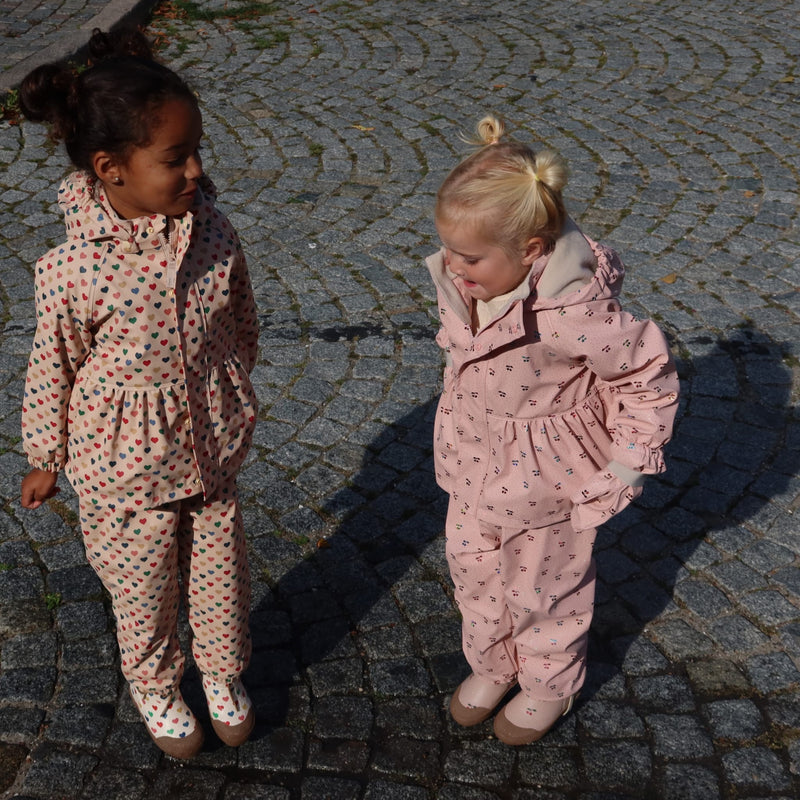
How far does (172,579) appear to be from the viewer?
2.80m

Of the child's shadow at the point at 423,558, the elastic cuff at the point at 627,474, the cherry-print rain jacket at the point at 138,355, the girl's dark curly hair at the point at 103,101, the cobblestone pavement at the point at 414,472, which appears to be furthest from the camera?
the child's shadow at the point at 423,558

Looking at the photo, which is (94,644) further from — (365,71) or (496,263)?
(365,71)

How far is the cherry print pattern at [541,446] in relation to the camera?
247 centimetres

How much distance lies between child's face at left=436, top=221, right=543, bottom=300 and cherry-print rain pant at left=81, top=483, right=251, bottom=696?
866mm

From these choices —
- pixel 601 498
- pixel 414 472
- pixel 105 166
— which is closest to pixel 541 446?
pixel 601 498

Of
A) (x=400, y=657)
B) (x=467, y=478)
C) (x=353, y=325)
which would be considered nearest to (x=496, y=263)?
(x=467, y=478)

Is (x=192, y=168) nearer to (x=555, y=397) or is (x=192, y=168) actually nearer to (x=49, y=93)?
(x=49, y=93)

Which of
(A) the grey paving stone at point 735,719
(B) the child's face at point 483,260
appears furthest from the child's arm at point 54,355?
(A) the grey paving stone at point 735,719

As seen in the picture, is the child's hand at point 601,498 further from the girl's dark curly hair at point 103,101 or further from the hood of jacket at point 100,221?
the girl's dark curly hair at point 103,101

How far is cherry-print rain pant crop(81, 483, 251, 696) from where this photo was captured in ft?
8.77

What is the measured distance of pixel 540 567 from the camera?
2801mm

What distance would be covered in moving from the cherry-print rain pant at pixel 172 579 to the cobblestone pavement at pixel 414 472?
317mm

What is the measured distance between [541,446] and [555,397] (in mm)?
134

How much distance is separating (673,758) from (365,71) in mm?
6311
